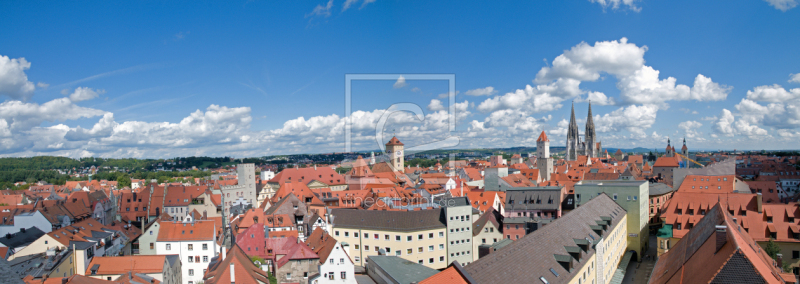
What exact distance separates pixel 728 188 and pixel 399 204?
36.5 metres

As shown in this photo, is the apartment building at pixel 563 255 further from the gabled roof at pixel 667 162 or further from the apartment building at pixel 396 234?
the gabled roof at pixel 667 162

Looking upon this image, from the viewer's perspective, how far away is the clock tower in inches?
3408

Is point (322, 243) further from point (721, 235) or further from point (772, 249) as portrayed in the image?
point (772, 249)

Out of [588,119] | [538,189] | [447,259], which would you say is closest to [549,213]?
[538,189]

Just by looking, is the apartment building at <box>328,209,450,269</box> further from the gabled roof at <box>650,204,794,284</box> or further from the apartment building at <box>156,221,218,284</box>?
the gabled roof at <box>650,204,794,284</box>

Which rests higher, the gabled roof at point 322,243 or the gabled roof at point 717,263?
the gabled roof at point 717,263

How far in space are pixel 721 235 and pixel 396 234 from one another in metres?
22.3

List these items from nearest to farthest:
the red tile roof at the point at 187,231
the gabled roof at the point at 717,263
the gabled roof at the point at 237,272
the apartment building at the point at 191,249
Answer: the gabled roof at the point at 717,263 < the gabled roof at the point at 237,272 < the apartment building at the point at 191,249 < the red tile roof at the point at 187,231

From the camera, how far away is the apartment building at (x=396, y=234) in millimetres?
35344

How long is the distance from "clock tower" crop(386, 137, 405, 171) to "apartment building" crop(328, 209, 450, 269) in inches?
1877

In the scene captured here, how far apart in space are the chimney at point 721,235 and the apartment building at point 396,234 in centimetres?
2140

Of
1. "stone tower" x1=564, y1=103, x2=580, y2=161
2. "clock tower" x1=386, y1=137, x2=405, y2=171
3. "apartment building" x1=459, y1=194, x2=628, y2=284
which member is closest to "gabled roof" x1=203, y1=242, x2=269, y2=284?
"apartment building" x1=459, y1=194, x2=628, y2=284

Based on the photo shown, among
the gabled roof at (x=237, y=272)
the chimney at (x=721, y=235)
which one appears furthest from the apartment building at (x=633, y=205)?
the gabled roof at (x=237, y=272)

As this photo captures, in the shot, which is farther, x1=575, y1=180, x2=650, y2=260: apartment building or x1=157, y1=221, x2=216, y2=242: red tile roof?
x1=575, y1=180, x2=650, y2=260: apartment building
